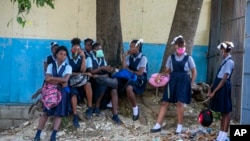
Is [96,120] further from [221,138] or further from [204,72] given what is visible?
[204,72]

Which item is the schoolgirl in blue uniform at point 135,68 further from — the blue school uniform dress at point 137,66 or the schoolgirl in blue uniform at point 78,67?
the schoolgirl in blue uniform at point 78,67

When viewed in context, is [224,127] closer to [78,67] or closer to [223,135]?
[223,135]

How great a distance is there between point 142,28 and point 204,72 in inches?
69.9

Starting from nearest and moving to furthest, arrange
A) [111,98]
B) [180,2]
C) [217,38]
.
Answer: [111,98], [180,2], [217,38]

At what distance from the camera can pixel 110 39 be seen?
8.63 m

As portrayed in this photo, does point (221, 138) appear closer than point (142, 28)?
Yes

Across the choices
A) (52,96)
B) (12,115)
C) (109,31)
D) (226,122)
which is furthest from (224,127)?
(12,115)

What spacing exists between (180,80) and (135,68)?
1035mm

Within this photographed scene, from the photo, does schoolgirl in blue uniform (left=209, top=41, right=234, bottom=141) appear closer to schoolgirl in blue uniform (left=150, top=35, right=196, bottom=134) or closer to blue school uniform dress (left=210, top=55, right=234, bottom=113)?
blue school uniform dress (left=210, top=55, right=234, bottom=113)

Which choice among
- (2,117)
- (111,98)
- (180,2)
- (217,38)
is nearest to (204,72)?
(217,38)

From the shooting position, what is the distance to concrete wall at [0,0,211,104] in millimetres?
10172

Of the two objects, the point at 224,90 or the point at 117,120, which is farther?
the point at 117,120

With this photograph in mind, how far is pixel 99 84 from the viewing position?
25.0 feet

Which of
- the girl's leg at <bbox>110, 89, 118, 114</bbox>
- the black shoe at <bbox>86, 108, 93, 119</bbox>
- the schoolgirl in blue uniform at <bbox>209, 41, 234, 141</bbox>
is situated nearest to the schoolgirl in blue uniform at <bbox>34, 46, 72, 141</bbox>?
the black shoe at <bbox>86, 108, 93, 119</bbox>
